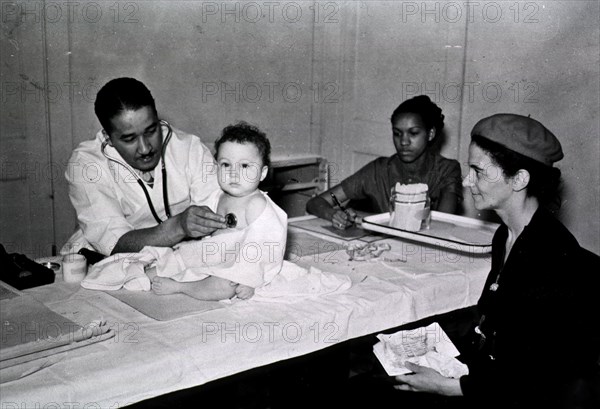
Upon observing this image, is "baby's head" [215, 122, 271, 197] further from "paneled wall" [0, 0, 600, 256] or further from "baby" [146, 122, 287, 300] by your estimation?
"paneled wall" [0, 0, 600, 256]

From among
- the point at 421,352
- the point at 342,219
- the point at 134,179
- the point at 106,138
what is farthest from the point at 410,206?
the point at 106,138

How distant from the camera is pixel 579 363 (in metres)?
1.87

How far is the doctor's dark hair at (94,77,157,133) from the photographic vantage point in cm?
282

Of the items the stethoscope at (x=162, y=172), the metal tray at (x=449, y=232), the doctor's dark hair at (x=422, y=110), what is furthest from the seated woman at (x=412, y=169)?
the stethoscope at (x=162, y=172)

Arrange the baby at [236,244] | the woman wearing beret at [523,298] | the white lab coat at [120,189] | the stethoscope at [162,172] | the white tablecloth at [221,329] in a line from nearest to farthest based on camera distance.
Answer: the white tablecloth at [221,329] → the woman wearing beret at [523,298] → the baby at [236,244] → the white lab coat at [120,189] → the stethoscope at [162,172]

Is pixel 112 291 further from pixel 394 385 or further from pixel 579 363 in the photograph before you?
pixel 579 363

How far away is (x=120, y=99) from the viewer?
2.82 m

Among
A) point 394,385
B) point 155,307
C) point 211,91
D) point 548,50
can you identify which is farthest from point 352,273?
point 211,91

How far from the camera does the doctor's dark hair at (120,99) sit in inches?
111

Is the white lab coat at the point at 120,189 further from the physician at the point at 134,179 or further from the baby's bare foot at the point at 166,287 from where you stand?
the baby's bare foot at the point at 166,287

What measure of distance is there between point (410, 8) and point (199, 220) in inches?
116

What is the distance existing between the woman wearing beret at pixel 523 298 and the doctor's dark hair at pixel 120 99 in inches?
55.7

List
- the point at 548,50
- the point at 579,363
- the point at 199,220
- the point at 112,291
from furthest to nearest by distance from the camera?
the point at 548,50 → the point at 199,220 → the point at 112,291 → the point at 579,363

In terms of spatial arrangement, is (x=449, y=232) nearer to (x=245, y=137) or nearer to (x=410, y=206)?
(x=410, y=206)
